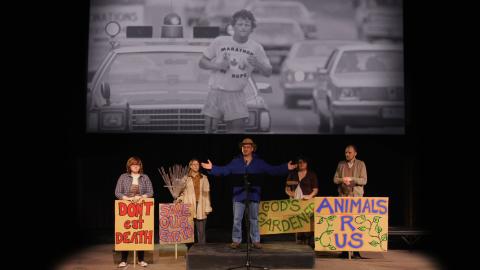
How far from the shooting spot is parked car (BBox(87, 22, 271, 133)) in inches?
348

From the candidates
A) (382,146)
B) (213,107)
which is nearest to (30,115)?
(213,107)

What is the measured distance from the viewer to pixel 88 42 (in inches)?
350

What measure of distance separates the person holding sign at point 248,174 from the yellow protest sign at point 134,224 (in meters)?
0.83

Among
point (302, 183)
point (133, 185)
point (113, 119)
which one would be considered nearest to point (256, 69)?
point (302, 183)

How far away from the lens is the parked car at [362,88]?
894cm

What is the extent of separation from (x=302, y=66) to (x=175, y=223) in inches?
105

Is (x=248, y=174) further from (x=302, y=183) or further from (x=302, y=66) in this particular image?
(x=302, y=66)

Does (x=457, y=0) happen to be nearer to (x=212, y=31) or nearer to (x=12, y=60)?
(x=212, y=31)

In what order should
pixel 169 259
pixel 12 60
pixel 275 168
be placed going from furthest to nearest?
pixel 12 60, pixel 169 259, pixel 275 168

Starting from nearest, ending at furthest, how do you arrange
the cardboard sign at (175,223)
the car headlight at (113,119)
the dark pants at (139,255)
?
the dark pants at (139,255), the cardboard sign at (175,223), the car headlight at (113,119)

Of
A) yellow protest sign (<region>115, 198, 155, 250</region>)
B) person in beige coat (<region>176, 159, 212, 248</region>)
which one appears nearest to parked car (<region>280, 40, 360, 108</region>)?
person in beige coat (<region>176, 159, 212, 248</region>)

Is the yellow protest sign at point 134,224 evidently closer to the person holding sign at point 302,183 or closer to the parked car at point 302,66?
the person holding sign at point 302,183

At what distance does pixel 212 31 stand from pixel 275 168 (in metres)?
2.52

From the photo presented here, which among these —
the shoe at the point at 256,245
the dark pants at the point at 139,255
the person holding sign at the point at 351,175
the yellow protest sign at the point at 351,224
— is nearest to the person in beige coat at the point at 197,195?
the dark pants at the point at 139,255
